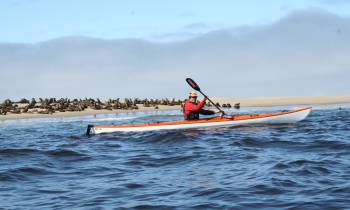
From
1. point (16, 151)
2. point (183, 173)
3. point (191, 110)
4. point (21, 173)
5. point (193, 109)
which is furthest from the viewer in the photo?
point (191, 110)

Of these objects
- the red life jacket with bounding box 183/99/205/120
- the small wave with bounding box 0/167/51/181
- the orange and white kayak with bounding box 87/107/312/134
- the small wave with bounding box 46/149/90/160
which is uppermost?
the red life jacket with bounding box 183/99/205/120

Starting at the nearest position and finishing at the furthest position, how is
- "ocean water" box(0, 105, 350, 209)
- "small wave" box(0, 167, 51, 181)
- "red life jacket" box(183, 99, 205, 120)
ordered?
1. "ocean water" box(0, 105, 350, 209)
2. "small wave" box(0, 167, 51, 181)
3. "red life jacket" box(183, 99, 205, 120)

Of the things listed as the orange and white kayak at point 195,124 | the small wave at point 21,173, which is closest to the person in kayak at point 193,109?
the orange and white kayak at point 195,124

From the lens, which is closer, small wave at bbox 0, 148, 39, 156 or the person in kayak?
small wave at bbox 0, 148, 39, 156

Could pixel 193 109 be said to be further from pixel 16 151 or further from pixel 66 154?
pixel 16 151

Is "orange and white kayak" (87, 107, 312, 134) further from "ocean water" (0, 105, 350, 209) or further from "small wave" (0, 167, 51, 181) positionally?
"small wave" (0, 167, 51, 181)

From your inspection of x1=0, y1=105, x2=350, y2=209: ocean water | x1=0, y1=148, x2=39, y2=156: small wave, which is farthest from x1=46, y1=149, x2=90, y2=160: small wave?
x1=0, y1=148, x2=39, y2=156: small wave

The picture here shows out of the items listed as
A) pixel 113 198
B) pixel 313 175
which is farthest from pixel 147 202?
pixel 313 175

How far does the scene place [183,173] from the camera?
10.6m

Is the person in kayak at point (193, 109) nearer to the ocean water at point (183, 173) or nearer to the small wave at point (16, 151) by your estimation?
the ocean water at point (183, 173)

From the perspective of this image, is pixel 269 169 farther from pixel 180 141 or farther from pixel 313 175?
pixel 180 141

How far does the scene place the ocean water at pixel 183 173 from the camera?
7984 millimetres

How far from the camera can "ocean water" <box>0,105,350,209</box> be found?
7984mm

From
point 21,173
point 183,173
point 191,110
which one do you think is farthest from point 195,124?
point 21,173
